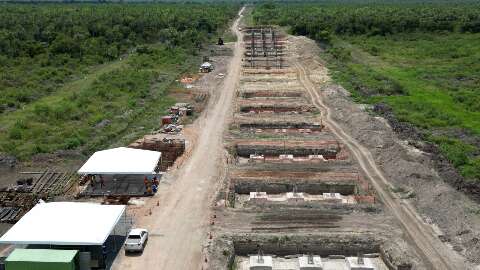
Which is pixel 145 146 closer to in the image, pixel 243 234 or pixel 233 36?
pixel 243 234

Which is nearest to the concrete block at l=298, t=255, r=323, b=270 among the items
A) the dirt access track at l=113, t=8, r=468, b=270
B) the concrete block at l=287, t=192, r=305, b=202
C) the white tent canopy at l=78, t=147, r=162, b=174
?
the dirt access track at l=113, t=8, r=468, b=270

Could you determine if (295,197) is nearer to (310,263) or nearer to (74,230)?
(310,263)

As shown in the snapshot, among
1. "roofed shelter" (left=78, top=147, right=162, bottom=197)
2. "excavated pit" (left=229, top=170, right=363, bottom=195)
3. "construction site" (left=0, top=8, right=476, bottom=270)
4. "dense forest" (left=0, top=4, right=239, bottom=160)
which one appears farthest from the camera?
"dense forest" (left=0, top=4, right=239, bottom=160)

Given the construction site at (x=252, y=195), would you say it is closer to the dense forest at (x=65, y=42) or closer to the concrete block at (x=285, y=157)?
the concrete block at (x=285, y=157)

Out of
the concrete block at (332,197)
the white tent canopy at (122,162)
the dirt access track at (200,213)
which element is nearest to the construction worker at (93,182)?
the white tent canopy at (122,162)

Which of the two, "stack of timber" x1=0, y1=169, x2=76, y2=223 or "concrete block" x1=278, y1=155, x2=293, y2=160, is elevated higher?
"stack of timber" x1=0, y1=169, x2=76, y2=223

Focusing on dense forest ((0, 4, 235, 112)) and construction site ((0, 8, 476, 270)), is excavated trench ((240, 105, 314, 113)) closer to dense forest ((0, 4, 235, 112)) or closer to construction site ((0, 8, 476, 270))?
construction site ((0, 8, 476, 270))
